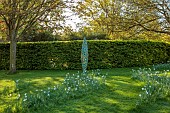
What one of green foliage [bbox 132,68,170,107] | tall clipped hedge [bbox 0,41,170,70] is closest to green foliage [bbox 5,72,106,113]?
green foliage [bbox 132,68,170,107]

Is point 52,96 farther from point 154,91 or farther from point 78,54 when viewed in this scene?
point 78,54

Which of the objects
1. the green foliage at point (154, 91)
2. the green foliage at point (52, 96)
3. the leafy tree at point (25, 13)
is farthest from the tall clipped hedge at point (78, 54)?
the green foliage at point (154, 91)

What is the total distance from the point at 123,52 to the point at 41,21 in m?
5.04

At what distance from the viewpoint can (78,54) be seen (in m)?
16.8

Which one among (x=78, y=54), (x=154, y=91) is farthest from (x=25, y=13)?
(x=154, y=91)

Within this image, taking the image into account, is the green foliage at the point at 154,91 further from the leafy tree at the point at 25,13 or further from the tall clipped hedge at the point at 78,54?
the leafy tree at the point at 25,13

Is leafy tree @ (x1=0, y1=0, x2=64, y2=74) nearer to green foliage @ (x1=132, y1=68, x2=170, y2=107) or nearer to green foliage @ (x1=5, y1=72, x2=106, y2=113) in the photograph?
green foliage @ (x1=5, y1=72, x2=106, y2=113)

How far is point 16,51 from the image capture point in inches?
706

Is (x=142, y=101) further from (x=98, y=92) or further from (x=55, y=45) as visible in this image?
(x=55, y=45)

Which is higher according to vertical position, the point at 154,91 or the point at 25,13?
the point at 25,13

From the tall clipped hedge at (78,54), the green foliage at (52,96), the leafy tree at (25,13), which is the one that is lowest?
the green foliage at (52,96)

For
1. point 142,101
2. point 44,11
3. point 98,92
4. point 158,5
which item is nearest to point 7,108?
point 98,92

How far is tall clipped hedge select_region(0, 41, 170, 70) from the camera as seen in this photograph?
16.8 metres

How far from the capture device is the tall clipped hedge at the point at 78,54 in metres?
16.8
